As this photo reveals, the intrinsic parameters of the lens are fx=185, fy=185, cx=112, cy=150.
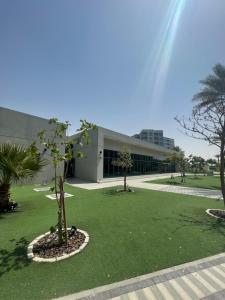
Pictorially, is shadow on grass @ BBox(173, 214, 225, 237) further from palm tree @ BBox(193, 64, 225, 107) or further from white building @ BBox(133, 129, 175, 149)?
white building @ BBox(133, 129, 175, 149)

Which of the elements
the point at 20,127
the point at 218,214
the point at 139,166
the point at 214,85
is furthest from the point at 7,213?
the point at 139,166

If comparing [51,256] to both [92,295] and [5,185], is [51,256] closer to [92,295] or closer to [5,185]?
[92,295]

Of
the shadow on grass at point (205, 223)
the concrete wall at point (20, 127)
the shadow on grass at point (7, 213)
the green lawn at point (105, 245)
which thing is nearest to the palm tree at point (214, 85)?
the green lawn at point (105, 245)

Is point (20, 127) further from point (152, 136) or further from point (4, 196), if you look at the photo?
point (152, 136)

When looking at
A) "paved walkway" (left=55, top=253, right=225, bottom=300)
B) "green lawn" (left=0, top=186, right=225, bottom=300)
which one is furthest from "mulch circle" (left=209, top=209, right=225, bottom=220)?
"paved walkway" (left=55, top=253, right=225, bottom=300)

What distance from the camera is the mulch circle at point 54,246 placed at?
12.9 ft

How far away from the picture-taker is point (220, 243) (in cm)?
457

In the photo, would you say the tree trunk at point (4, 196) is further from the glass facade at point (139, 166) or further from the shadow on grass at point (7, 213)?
the glass facade at point (139, 166)

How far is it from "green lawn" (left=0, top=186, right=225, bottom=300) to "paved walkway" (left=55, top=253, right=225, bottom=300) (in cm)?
15

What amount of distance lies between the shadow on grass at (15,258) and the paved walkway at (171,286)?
4.28 feet

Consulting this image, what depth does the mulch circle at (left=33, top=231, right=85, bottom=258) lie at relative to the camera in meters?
3.92

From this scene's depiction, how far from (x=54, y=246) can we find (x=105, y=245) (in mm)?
1159

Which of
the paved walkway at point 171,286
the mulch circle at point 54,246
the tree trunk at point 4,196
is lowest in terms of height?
the paved walkway at point 171,286

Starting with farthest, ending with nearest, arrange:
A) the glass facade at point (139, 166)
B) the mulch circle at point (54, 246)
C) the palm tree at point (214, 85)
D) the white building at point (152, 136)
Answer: the white building at point (152, 136), the glass facade at point (139, 166), the palm tree at point (214, 85), the mulch circle at point (54, 246)
